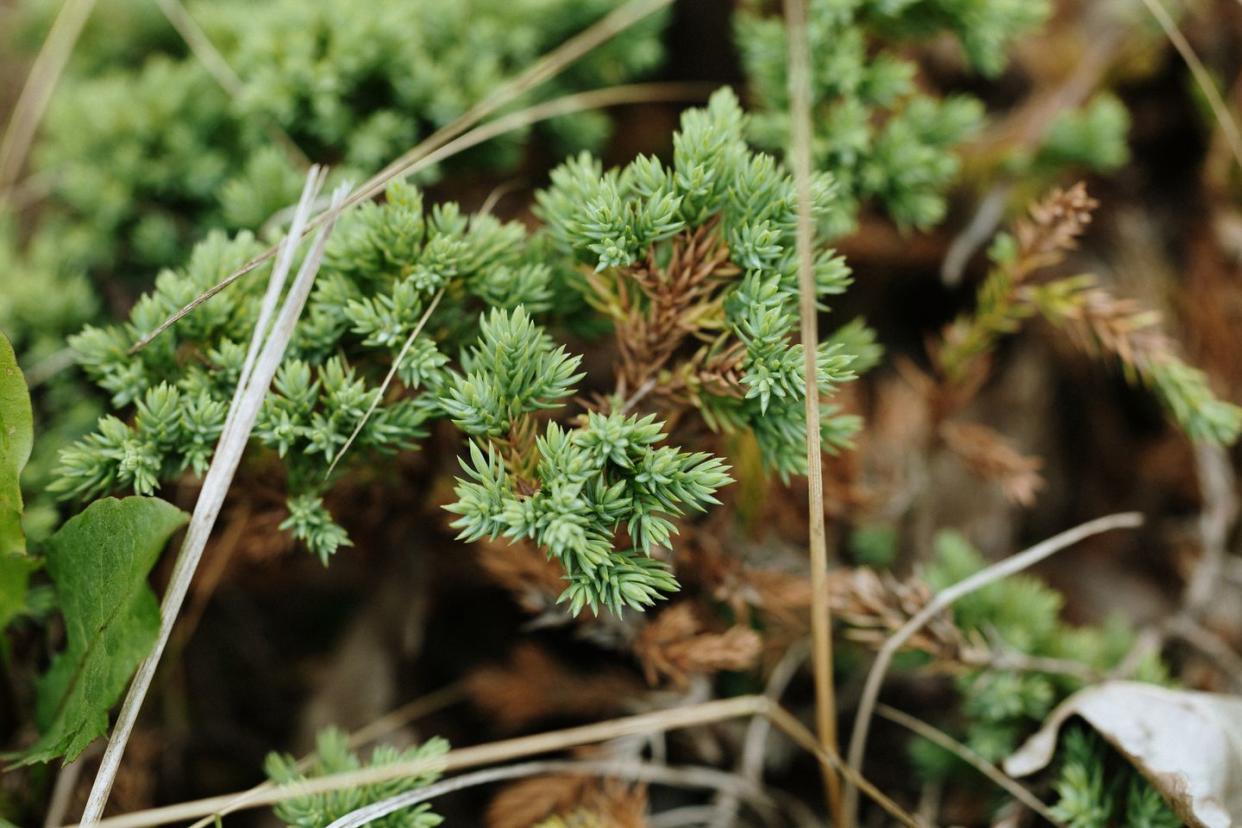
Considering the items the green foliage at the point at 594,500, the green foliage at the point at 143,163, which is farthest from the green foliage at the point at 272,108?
the green foliage at the point at 594,500

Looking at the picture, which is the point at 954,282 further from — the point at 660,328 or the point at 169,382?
the point at 169,382

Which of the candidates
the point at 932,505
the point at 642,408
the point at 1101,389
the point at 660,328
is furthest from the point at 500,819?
the point at 1101,389

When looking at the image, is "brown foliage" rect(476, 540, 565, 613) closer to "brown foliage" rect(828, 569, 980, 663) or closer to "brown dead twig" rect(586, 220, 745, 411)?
"brown dead twig" rect(586, 220, 745, 411)

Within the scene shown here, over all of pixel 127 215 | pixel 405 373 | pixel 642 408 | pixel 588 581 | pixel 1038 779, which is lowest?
pixel 1038 779

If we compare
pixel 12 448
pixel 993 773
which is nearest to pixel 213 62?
pixel 12 448

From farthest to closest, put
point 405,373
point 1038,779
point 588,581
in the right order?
point 1038,779
point 405,373
point 588,581

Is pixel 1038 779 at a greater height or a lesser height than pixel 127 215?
lesser

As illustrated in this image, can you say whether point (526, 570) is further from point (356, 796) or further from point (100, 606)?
point (100, 606)

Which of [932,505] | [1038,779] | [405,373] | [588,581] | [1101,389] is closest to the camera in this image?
[588,581]

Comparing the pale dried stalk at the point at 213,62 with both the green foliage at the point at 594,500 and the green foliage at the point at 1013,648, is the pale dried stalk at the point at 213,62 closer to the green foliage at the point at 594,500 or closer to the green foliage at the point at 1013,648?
the green foliage at the point at 594,500
